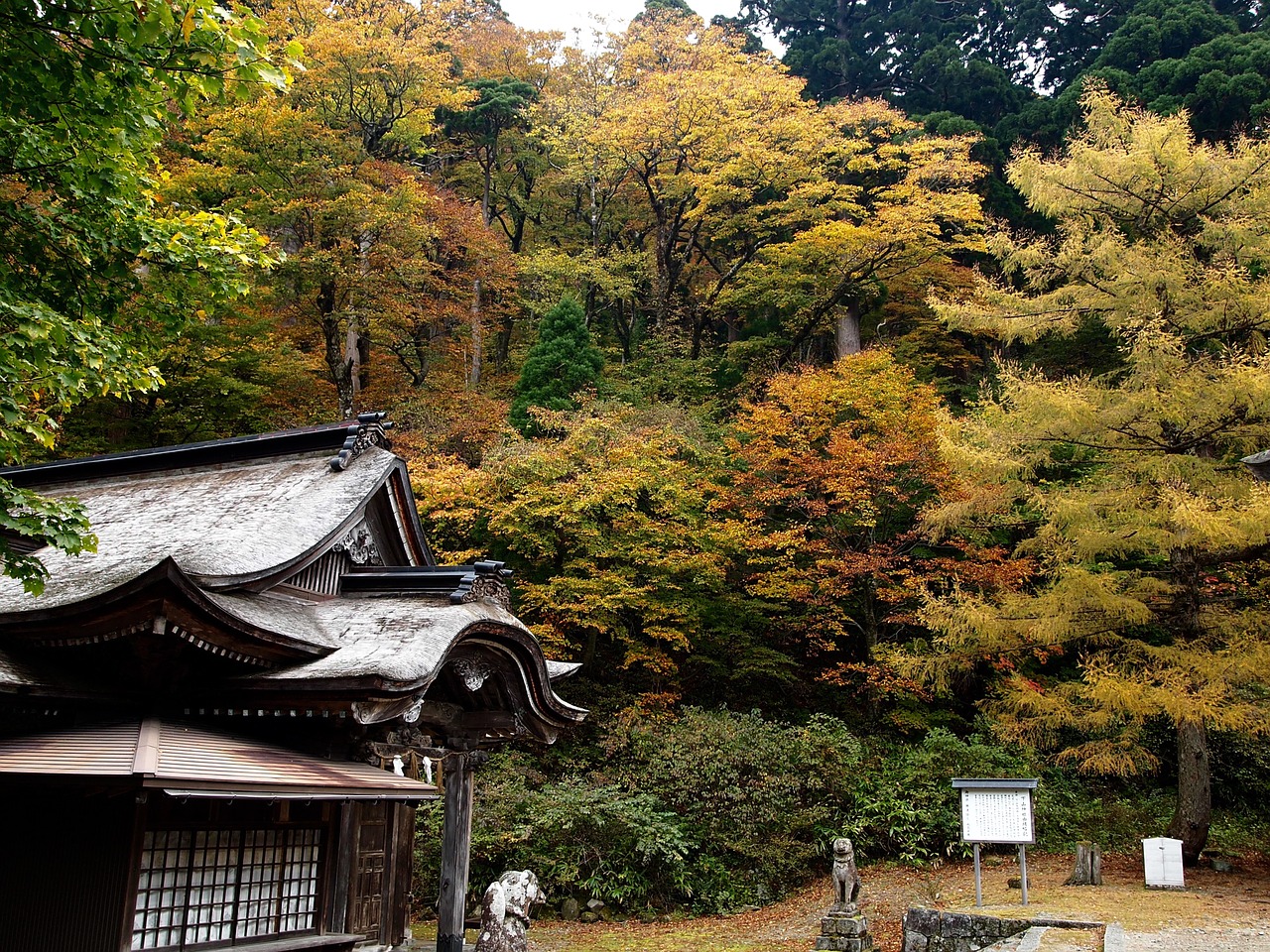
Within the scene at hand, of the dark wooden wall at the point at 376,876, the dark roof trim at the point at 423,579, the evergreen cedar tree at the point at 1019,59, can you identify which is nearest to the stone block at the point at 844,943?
the dark wooden wall at the point at 376,876

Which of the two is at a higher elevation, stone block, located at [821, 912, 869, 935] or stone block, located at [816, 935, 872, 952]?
stone block, located at [821, 912, 869, 935]

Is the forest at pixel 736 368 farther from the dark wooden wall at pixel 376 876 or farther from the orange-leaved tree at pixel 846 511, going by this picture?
the dark wooden wall at pixel 376 876

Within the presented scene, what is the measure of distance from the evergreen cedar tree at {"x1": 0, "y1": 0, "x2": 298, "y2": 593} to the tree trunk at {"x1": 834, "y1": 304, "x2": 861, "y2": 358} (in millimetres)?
19878

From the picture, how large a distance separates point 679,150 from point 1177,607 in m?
18.0

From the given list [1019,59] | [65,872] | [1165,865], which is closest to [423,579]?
[65,872]

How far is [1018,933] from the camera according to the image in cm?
911

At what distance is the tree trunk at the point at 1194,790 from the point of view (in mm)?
11992

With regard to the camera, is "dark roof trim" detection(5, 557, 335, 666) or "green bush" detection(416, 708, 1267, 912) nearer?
"dark roof trim" detection(5, 557, 335, 666)

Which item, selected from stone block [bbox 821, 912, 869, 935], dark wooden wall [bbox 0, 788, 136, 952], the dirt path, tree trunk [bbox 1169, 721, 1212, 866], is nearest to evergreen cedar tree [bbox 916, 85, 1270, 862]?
tree trunk [bbox 1169, 721, 1212, 866]

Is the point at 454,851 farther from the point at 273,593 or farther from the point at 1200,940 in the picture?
the point at 1200,940

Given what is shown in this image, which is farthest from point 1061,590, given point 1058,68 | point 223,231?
point 1058,68

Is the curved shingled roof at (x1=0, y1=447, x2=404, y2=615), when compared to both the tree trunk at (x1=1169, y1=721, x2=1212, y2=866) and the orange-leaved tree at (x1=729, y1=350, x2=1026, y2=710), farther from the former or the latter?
the tree trunk at (x1=1169, y1=721, x2=1212, y2=866)

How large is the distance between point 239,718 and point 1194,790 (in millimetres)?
11886

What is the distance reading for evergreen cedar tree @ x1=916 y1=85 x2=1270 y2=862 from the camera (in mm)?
11492
